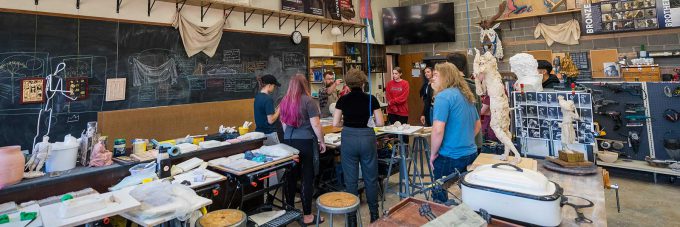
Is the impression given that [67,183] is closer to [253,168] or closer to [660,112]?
[253,168]

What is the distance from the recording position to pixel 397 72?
A: 16.3 ft

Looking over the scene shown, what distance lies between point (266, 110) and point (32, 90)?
2.10 meters

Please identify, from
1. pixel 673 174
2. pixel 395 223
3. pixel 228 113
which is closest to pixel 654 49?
pixel 673 174

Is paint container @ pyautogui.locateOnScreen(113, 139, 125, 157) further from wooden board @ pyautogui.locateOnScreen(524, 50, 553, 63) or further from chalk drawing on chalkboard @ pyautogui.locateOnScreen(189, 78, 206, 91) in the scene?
wooden board @ pyautogui.locateOnScreen(524, 50, 553, 63)

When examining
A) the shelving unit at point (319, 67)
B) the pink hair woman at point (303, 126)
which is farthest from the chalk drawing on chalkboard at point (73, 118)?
the shelving unit at point (319, 67)

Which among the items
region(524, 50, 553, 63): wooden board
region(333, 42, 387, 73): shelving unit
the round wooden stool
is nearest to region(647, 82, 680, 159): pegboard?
region(524, 50, 553, 63): wooden board

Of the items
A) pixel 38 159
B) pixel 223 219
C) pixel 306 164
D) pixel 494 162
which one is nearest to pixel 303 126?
pixel 306 164

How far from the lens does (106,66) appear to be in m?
3.42

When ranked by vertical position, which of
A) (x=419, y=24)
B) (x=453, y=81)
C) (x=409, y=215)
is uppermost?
(x=419, y=24)

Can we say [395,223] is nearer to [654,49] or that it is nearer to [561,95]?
[561,95]

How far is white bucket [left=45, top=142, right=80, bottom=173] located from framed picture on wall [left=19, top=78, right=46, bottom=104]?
1.41 meters

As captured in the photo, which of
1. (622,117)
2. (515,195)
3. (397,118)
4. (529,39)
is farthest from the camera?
(529,39)

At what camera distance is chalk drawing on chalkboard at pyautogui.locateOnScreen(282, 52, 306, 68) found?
521 centimetres

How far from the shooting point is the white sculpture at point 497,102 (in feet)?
6.89
